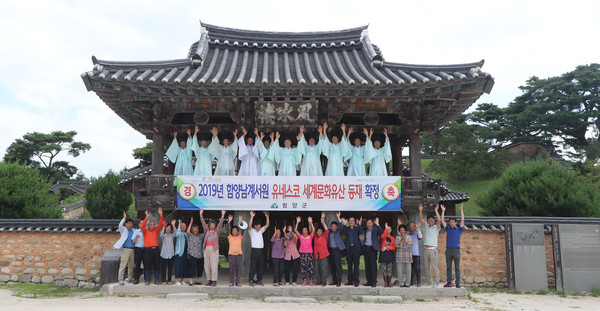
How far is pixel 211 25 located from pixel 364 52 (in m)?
5.31

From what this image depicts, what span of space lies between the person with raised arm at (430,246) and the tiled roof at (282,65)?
11.6ft

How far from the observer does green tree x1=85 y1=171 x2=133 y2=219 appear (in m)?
19.6

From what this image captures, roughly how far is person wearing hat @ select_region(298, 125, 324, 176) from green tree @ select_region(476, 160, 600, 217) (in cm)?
1190

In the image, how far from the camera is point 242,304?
27.3 feet

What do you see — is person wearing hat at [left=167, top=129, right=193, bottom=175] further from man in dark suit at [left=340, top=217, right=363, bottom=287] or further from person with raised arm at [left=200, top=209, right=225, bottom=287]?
man in dark suit at [left=340, top=217, right=363, bottom=287]

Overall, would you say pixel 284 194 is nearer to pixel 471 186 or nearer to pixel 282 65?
pixel 282 65

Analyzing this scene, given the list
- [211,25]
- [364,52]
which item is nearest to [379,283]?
[364,52]

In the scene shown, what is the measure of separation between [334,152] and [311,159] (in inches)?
26.2

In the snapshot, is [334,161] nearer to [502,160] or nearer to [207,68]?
[207,68]

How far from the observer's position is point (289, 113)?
1038 centimetres

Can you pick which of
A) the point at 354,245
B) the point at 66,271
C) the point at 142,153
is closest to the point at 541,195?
the point at 354,245

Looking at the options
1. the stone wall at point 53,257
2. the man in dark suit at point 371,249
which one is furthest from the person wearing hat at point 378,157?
the stone wall at point 53,257

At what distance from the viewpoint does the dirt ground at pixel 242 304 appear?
25.9 ft

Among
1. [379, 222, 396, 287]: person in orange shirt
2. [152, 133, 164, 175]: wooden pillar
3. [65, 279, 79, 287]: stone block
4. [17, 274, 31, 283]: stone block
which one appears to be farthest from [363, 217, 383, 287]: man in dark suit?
[17, 274, 31, 283]: stone block
